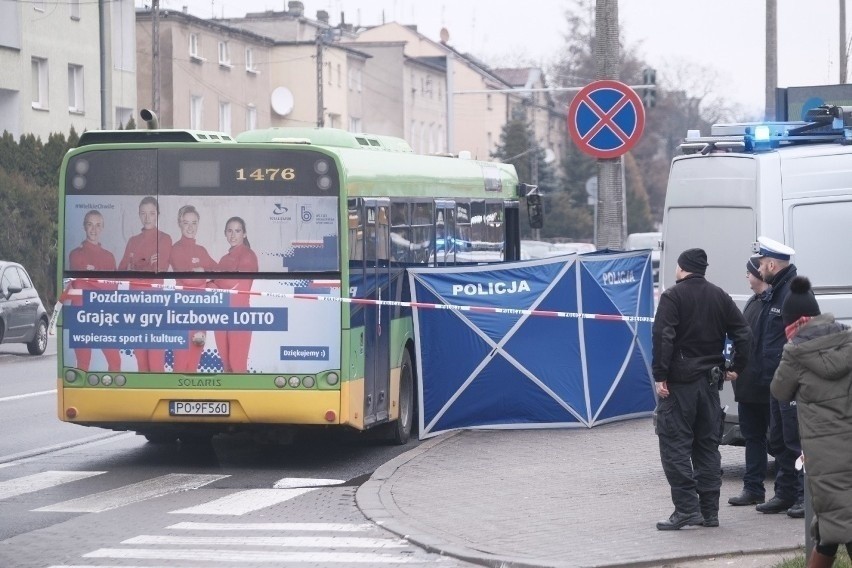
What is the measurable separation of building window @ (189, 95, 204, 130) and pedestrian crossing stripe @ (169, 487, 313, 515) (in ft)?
153

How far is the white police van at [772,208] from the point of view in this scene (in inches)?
441

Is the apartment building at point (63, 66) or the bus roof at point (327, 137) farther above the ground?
the apartment building at point (63, 66)

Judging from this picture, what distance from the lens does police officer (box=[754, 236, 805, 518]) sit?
952 centimetres

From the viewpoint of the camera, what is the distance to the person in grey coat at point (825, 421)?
22.4 ft

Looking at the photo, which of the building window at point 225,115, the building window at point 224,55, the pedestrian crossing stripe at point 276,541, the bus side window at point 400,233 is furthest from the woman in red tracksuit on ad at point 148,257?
the building window at point 225,115

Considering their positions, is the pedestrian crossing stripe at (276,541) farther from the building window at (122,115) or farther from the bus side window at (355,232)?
the building window at (122,115)

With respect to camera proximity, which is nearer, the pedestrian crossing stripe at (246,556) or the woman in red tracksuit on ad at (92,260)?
the pedestrian crossing stripe at (246,556)

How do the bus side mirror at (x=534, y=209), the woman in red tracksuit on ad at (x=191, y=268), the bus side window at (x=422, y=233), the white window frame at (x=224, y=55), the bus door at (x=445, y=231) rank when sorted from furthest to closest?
the white window frame at (x=224, y=55)
the bus side mirror at (x=534, y=209)
the bus door at (x=445, y=231)
the bus side window at (x=422, y=233)
the woman in red tracksuit on ad at (x=191, y=268)

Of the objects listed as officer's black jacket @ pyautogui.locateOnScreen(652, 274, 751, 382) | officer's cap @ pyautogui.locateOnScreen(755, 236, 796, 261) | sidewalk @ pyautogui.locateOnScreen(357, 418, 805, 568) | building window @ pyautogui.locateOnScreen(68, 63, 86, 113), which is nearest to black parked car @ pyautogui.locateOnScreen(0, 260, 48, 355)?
sidewalk @ pyautogui.locateOnScreen(357, 418, 805, 568)

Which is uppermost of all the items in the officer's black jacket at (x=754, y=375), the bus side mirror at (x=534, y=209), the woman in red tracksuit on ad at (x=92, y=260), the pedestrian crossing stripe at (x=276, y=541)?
the bus side mirror at (x=534, y=209)

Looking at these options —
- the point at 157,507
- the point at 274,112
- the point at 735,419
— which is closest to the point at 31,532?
the point at 157,507

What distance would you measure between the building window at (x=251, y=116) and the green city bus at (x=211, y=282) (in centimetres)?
5034

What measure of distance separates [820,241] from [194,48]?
157ft

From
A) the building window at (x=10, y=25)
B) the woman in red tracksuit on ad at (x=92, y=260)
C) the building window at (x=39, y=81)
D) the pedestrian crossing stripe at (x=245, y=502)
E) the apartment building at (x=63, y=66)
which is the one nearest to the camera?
the pedestrian crossing stripe at (x=245, y=502)
